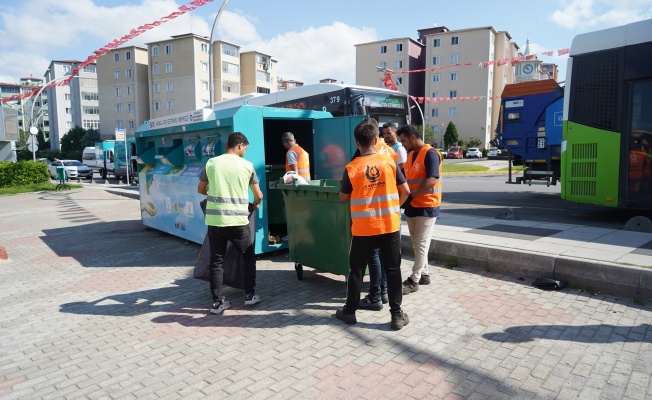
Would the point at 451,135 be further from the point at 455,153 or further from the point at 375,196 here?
→ the point at 375,196

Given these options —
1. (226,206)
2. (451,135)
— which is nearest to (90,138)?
(451,135)

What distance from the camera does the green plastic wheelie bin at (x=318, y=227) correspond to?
195 inches

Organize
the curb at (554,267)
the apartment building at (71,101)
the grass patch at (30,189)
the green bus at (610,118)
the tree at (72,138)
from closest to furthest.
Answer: the curb at (554,267), the green bus at (610,118), the grass patch at (30,189), the tree at (72,138), the apartment building at (71,101)

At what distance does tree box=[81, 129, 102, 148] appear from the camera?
6412 centimetres

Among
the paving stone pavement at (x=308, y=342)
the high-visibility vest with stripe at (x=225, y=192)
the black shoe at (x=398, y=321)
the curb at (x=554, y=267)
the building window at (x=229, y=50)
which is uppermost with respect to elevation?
the building window at (x=229, y=50)

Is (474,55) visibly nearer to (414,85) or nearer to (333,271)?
(414,85)

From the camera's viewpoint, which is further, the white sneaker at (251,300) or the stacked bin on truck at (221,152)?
the stacked bin on truck at (221,152)

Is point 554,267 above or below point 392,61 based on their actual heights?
below

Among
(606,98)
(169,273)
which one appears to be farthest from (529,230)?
(169,273)

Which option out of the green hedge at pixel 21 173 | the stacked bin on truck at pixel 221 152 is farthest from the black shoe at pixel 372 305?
the green hedge at pixel 21 173

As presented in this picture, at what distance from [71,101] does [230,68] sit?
36088 millimetres

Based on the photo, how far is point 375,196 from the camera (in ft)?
12.9

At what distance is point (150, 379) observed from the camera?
3355mm

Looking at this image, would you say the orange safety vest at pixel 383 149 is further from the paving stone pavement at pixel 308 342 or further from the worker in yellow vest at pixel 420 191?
the paving stone pavement at pixel 308 342
